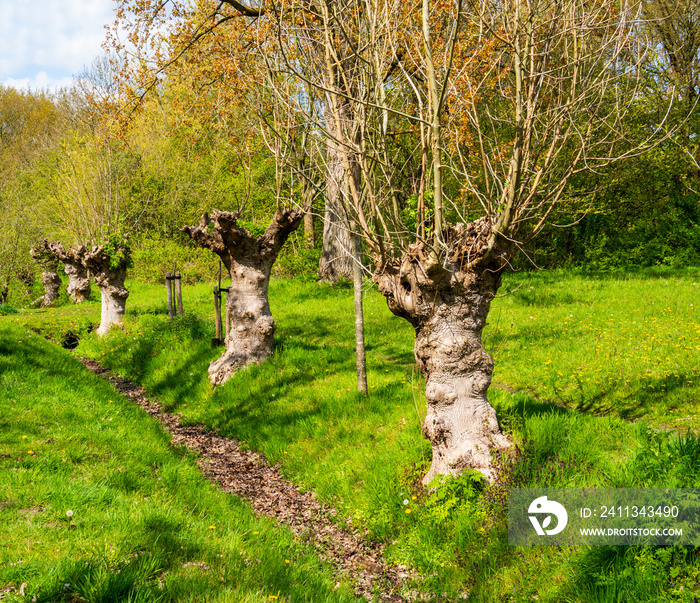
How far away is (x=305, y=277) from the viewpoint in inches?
650

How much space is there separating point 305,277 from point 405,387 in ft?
33.3

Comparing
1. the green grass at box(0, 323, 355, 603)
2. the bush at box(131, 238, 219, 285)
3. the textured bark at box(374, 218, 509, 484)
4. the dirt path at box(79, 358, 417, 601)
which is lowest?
the dirt path at box(79, 358, 417, 601)

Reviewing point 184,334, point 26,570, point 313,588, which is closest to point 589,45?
point 313,588

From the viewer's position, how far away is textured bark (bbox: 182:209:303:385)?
8.52 metres

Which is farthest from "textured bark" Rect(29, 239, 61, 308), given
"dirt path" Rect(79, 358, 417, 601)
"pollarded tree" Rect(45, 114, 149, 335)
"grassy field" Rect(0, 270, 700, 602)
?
"dirt path" Rect(79, 358, 417, 601)

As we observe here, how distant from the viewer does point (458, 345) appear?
4.73 metres

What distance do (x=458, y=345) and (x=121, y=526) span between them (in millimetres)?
3240

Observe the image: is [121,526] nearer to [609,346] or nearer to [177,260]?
[609,346]

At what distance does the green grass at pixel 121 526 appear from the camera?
2.96m

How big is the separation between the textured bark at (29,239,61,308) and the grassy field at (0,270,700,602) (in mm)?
7951

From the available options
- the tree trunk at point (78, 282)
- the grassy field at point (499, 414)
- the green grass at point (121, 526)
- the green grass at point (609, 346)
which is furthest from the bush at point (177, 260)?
the green grass at point (121, 526)

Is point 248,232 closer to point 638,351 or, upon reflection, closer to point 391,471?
point 391,471

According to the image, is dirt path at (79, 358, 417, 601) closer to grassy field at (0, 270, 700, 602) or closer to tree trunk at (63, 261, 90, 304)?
grassy field at (0, 270, 700, 602)

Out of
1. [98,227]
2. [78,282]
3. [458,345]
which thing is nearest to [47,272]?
[78,282]
